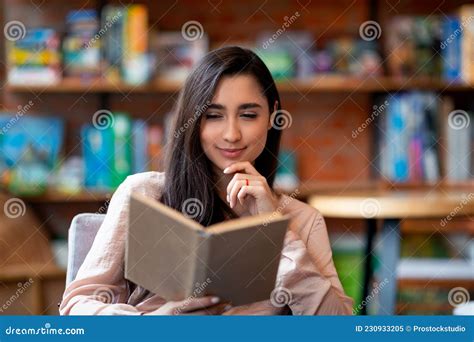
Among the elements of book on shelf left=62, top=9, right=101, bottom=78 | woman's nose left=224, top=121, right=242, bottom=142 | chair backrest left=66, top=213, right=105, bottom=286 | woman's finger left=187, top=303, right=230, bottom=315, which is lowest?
woman's finger left=187, top=303, right=230, bottom=315

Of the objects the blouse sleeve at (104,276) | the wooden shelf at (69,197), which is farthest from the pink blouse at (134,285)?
the wooden shelf at (69,197)

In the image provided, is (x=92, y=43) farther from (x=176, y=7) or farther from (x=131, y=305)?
(x=131, y=305)

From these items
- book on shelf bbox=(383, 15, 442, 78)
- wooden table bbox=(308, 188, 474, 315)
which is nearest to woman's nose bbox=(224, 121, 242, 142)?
wooden table bbox=(308, 188, 474, 315)

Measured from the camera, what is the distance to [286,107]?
117 inches

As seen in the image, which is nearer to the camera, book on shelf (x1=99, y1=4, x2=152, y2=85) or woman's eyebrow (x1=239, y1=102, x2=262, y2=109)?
woman's eyebrow (x1=239, y1=102, x2=262, y2=109)

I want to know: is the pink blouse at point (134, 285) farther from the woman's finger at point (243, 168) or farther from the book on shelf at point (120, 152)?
the book on shelf at point (120, 152)

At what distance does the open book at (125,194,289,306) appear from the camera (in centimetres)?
128

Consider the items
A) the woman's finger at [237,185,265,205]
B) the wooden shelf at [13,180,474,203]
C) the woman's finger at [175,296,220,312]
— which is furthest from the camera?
the wooden shelf at [13,180,474,203]

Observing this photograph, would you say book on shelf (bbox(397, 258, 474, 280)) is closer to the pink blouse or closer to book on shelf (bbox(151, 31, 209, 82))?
book on shelf (bbox(151, 31, 209, 82))

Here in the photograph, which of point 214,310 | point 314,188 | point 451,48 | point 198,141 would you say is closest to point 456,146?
point 451,48

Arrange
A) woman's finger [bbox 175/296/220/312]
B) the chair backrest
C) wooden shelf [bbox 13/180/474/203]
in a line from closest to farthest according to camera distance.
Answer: woman's finger [bbox 175/296/220/312] → the chair backrest → wooden shelf [bbox 13/180/474/203]

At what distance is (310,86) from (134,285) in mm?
1456

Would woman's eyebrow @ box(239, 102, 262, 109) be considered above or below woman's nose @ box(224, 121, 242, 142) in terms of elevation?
above

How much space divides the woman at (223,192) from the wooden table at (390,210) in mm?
724
